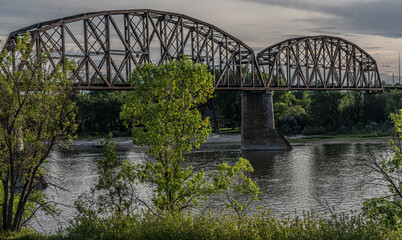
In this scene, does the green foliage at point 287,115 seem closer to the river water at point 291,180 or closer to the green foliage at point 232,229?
the river water at point 291,180

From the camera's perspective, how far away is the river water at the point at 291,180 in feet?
105

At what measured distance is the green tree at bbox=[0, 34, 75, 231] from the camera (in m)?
19.0

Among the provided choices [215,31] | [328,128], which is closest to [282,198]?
[215,31]

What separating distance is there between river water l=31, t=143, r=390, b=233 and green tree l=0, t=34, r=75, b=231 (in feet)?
5.13

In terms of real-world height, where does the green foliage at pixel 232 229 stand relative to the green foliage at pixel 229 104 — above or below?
below

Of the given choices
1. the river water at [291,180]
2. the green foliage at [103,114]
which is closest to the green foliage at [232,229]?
the river water at [291,180]

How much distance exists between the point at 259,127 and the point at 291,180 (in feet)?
105

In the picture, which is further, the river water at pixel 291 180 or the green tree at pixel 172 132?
the river water at pixel 291 180

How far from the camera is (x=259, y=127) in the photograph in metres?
76.6

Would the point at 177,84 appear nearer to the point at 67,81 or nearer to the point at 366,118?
the point at 67,81

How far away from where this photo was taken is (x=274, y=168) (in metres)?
53.7

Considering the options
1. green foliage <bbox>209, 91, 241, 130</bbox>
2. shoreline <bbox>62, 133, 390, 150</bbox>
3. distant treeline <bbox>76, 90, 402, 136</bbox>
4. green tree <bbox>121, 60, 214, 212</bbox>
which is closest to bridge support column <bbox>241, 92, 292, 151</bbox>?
shoreline <bbox>62, 133, 390, 150</bbox>

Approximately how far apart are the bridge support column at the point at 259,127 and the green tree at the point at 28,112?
5777 centimetres

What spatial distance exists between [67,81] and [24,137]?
111 inches
